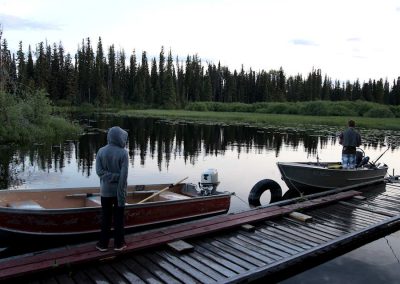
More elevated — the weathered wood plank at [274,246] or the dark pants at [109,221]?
the dark pants at [109,221]

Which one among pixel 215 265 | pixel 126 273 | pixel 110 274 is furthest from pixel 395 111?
pixel 110 274

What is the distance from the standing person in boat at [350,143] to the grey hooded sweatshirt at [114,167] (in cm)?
1015

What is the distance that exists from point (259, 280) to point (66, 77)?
84917 mm

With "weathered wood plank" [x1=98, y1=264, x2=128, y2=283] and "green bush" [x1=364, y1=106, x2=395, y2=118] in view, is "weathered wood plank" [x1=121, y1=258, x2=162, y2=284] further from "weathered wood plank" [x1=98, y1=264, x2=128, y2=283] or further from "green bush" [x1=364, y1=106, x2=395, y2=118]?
"green bush" [x1=364, y1=106, x2=395, y2=118]

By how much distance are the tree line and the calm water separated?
57896mm

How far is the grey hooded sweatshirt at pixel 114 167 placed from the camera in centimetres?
683

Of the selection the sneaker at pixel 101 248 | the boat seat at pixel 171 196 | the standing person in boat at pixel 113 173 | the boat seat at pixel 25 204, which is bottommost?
the sneaker at pixel 101 248

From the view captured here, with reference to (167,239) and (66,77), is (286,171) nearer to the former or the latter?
(167,239)

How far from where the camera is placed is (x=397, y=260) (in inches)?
344

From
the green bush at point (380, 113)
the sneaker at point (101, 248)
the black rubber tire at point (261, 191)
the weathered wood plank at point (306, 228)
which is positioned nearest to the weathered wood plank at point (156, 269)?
the sneaker at point (101, 248)

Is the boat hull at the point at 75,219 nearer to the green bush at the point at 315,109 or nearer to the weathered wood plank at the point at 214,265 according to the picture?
the weathered wood plank at the point at 214,265

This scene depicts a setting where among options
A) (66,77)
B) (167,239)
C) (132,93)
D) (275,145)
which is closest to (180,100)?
(132,93)

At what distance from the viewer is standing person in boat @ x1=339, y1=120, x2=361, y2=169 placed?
1445cm

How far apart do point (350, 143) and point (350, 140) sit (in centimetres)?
14
